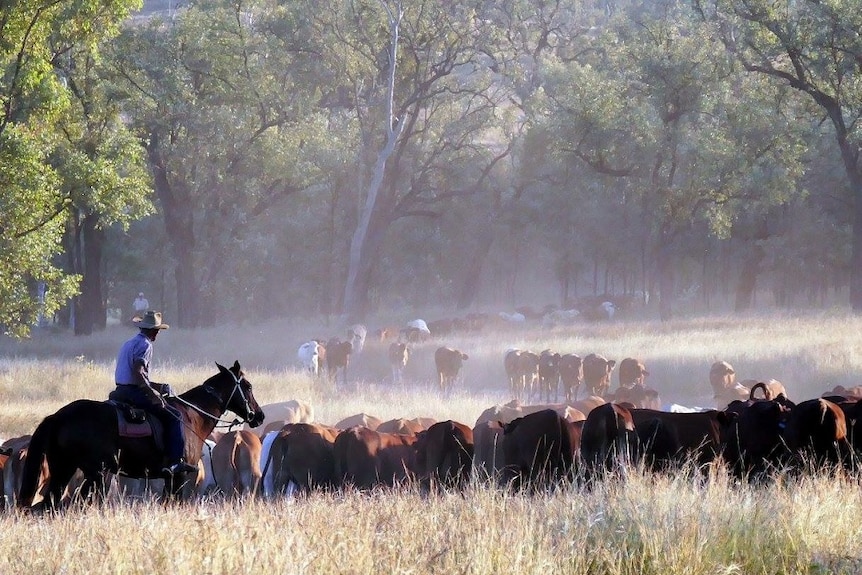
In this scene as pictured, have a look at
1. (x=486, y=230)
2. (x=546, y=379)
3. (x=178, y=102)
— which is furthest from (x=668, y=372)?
(x=486, y=230)

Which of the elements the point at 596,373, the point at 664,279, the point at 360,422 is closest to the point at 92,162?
the point at 360,422

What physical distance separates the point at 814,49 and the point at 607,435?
26439 millimetres


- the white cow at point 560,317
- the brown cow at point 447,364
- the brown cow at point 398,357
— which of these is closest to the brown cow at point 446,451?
the brown cow at point 447,364

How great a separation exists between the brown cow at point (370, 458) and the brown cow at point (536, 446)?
50.6 inches

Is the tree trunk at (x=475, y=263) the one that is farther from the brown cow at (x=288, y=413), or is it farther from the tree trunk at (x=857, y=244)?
the brown cow at (x=288, y=413)

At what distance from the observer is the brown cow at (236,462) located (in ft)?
49.4

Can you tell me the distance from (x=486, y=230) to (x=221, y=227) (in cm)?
1475

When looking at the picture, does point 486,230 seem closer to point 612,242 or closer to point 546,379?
point 612,242

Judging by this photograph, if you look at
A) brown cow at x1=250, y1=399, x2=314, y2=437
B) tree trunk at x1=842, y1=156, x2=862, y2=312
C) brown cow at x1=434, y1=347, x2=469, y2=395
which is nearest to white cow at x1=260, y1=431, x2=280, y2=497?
brown cow at x1=250, y1=399, x2=314, y2=437

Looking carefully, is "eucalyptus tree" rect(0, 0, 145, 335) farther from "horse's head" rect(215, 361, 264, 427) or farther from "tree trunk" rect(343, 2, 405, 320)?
"tree trunk" rect(343, 2, 405, 320)

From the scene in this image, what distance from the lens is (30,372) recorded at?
1080 inches

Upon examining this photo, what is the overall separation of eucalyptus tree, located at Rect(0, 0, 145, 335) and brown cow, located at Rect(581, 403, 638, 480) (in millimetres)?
13771

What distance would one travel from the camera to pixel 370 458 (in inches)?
552

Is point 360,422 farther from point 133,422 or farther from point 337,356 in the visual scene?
point 337,356
